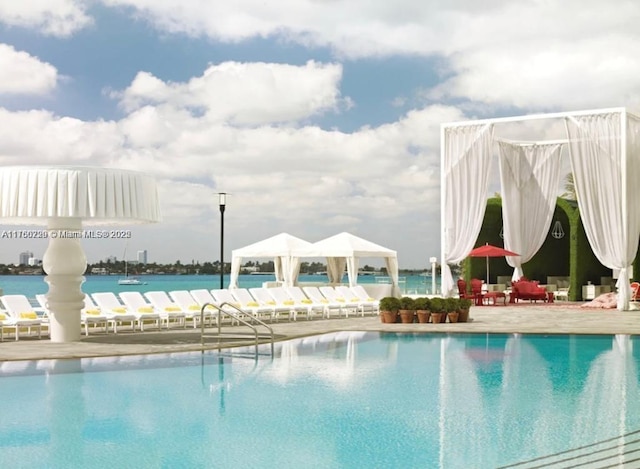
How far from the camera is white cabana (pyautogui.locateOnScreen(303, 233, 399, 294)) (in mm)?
22453

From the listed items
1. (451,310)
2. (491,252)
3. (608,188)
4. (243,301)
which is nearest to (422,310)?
(451,310)

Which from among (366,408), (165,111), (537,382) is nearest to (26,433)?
(366,408)

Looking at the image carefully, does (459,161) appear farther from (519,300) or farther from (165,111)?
(165,111)

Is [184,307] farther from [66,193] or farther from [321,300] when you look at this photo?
[66,193]

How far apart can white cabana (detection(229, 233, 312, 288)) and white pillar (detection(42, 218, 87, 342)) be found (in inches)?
384

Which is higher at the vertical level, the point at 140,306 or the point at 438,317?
the point at 140,306

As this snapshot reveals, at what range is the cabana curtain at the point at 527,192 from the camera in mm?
24297

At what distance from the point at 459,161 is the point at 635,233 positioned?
4.50 m

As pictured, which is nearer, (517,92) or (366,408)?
(366,408)

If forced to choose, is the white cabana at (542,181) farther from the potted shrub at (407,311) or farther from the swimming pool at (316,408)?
the swimming pool at (316,408)

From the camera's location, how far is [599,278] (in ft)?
83.5

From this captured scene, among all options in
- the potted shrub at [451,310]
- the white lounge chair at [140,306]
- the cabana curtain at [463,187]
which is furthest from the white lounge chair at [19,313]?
the cabana curtain at [463,187]

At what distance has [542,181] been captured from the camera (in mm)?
24375

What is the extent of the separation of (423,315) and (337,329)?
213cm
